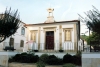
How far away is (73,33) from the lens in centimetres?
1928

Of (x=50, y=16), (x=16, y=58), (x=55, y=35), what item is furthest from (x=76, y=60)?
(x=50, y=16)

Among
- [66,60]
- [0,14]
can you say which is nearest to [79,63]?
[66,60]

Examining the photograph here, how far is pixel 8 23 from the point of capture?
14.6 meters

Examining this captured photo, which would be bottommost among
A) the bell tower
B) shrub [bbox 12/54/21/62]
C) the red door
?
shrub [bbox 12/54/21/62]

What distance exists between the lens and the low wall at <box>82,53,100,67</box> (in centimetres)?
1129

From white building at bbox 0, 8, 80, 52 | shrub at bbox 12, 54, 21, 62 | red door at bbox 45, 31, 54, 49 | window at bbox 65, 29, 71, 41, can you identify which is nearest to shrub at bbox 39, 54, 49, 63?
shrub at bbox 12, 54, 21, 62

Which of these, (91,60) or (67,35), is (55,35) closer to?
(67,35)

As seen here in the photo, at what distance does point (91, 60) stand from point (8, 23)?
780 cm

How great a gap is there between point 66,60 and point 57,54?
1.58 m

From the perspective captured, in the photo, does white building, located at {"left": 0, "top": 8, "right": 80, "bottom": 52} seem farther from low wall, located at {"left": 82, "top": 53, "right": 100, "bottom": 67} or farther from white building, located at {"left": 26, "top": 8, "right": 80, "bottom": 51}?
low wall, located at {"left": 82, "top": 53, "right": 100, "bottom": 67}

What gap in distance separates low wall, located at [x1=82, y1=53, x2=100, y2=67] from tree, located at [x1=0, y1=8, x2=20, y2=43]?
22.7 ft

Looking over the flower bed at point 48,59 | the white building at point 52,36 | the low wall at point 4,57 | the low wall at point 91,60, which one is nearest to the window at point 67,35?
the white building at point 52,36

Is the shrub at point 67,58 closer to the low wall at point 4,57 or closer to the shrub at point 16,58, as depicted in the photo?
the shrub at point 16,58

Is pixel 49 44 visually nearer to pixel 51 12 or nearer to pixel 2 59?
pixel 51 12
